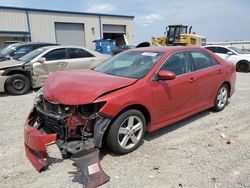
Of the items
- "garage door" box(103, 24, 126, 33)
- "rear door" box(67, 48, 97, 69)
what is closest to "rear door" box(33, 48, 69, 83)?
"rear door" box(67, 48, 97, 69)

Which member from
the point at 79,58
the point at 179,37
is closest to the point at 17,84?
the point at 79,58

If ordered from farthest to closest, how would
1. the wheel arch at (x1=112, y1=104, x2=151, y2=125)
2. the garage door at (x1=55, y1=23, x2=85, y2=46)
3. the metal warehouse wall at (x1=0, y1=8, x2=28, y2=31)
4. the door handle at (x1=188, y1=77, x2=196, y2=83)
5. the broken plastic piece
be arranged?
the garage door at (x1=55, y1=23, x2=85, y2=46) < the metal warehouse wall at (x1=0, y1=8, x2=28, y2=31) < the door handle at (x1=188, y1=77, x2=196, y2=83) < the wheel arch at (x1=112, y1=104, x2=151, y2=125) < the broken plastic piece

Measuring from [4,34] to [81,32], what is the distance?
8.75m

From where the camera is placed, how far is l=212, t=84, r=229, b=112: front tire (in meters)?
5.34

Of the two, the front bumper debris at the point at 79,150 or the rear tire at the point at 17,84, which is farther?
the rear tire at the point at 17,84

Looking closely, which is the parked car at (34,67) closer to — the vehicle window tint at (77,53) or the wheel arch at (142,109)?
the vehicle window tint at (77,53)

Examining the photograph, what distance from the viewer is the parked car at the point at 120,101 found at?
3148mm

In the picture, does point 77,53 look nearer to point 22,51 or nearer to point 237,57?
point 22,51

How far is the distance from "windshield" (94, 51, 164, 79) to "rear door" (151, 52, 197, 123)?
243 millimetres

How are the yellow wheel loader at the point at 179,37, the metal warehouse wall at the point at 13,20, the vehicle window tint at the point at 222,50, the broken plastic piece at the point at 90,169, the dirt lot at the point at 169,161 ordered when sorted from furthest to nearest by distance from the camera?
1. the metal warehouse wall at the point at 13,20
2. the yellow wheel loader at the point at 179,37
3. the vehicle window tint at the point at 222,50
4. the dirt lot at the point at 169,161
5. the broken plastic piece at the point at 90,169

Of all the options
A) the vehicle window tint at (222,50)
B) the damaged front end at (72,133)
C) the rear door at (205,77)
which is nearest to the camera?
the damaged front end at (72,133)

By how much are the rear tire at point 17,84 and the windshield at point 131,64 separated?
403cm

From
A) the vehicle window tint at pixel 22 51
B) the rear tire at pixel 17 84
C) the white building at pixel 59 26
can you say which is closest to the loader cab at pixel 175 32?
the white building at pixel 59 26

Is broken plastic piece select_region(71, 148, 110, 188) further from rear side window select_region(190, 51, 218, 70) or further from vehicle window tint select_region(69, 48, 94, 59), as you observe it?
vehicle window tint select_region(69, 48, 94, 59)
